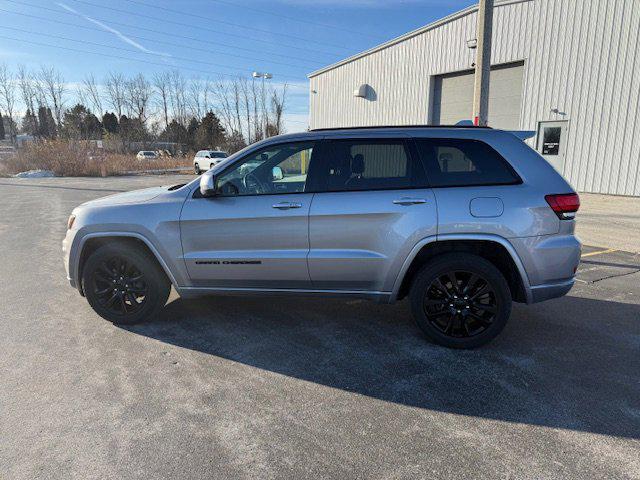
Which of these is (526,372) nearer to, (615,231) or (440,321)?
(440,321)

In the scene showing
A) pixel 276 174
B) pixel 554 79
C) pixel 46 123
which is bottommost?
pixel 276 174

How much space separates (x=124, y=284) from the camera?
4.35m

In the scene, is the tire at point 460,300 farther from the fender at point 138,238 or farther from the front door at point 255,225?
the fender at point 138,238

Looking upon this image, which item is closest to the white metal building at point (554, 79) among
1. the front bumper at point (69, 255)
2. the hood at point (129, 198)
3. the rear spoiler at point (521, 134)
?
the rear spoiler at point (521, 134)

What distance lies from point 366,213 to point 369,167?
1.45 feet

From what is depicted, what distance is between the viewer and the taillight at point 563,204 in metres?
3.62

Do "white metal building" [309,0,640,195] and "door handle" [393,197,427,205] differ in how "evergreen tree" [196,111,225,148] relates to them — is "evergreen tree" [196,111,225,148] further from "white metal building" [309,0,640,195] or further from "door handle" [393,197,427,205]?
"door handle" [393,197,427,205]

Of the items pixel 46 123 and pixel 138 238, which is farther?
pixel 46 123

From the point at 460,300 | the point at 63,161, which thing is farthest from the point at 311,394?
the point at 63,161

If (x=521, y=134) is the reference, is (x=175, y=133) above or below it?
above

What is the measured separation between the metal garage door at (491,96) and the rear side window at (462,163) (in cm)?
1468

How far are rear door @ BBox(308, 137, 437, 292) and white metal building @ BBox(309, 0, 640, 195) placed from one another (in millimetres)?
13539

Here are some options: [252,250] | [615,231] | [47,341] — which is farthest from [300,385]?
[615,231]

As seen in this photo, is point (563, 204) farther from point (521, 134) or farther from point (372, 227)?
point (372, 227)
